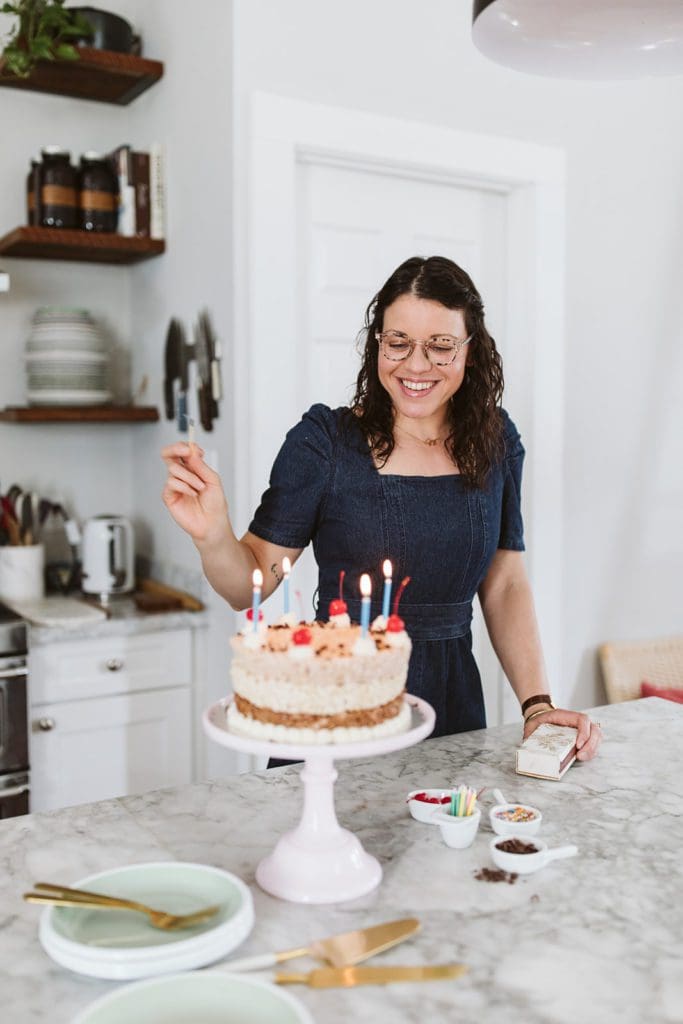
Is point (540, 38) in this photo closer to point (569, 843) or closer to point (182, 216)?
point (569, 843)

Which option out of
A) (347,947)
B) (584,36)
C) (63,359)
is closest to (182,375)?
(63,359)

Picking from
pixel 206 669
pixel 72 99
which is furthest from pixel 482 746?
pixel 72 99

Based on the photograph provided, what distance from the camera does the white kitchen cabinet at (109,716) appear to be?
2.57 m

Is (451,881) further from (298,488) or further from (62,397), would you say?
(62,397)

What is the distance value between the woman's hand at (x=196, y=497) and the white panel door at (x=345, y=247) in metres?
1.17

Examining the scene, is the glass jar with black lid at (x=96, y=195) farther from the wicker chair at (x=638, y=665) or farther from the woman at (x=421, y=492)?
the wicker chair at (x=638, y=665)

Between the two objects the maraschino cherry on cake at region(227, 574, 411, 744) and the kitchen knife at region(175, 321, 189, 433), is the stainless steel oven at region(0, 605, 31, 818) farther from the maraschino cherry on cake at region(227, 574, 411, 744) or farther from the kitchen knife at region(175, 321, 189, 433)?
the maraschino cherry on cake at region(227, 574, 411, 744)

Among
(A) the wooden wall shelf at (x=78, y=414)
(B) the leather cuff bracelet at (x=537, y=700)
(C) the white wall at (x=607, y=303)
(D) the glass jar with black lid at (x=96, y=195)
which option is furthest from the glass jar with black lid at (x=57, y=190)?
(B) the leather cuff bracelet at (x=537, y=700)

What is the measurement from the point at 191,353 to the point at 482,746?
156 centimetres

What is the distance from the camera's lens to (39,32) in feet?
8.55

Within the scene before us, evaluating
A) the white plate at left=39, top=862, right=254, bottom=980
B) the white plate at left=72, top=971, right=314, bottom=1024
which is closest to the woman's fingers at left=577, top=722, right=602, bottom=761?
the white plate at left=39, top=862, right=254, bottom=980

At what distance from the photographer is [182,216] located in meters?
2.79

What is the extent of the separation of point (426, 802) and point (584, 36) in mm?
1075

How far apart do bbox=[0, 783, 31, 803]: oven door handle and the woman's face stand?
1468 mm
